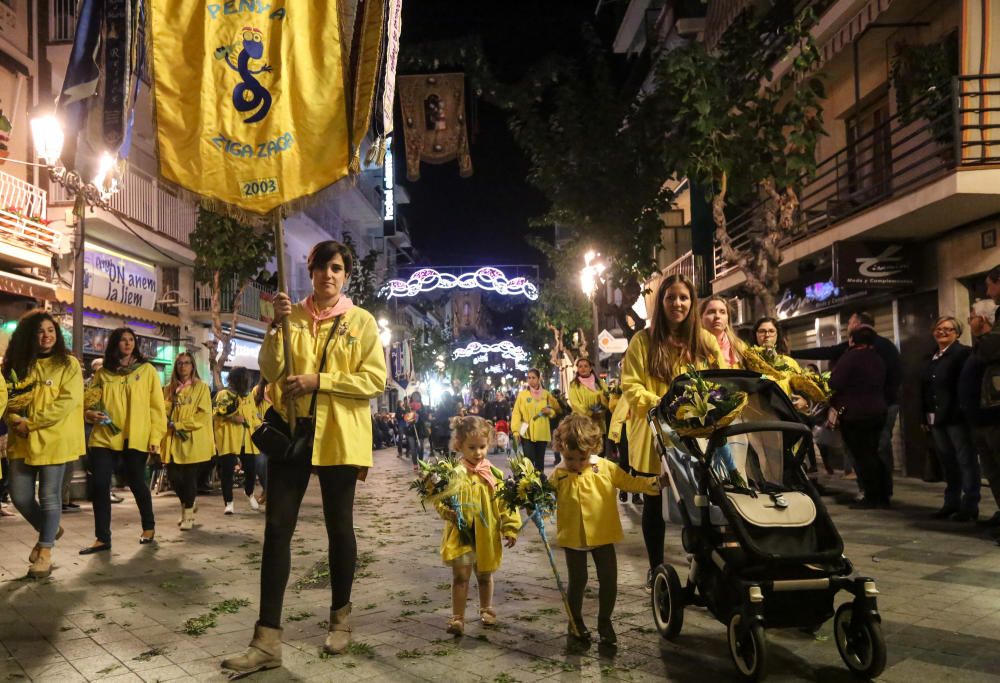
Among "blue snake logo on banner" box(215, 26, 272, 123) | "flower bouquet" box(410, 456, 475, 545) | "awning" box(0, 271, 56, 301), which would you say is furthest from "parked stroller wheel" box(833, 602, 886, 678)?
"awning" box(0, 271, 56, 301)

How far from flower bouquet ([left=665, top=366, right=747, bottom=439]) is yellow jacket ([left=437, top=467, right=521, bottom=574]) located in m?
1.29

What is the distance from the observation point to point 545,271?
48.6 m

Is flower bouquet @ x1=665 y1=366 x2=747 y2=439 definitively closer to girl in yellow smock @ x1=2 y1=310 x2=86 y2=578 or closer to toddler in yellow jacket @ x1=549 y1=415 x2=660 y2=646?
toddler in yellow jacket @ x1=549 y1=415 x2=660 y2=646

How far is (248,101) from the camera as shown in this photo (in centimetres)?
474

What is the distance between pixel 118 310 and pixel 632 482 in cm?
1850

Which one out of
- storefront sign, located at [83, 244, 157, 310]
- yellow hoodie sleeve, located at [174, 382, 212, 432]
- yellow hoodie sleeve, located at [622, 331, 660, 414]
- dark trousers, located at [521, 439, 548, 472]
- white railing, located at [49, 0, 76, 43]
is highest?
white railing, located at [49, 0, 76, 43]

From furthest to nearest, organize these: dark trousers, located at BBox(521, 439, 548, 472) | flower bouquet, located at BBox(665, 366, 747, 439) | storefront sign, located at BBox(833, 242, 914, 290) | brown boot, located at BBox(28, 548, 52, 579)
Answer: storefront sign, located at BBox(833, 242, 914, 290)
dark trousers, located at BBox(521, 439, 548, 472)
brown boot, located at BBox(28, 548, 52, 579)
flower bouquet, located at BBox(665, 366, 747, 439)

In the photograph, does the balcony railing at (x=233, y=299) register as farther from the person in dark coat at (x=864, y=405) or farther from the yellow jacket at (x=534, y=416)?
the person in dark coat at (x=864, y=405)

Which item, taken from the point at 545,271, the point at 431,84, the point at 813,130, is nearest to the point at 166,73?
the point at 813,130

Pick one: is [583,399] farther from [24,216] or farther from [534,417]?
[24,216]

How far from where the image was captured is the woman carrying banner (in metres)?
4.29

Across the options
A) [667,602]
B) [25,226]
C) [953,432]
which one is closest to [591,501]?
[667,602]

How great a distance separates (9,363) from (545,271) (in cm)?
4270

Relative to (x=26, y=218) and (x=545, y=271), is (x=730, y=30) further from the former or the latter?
(x=545, y=271)
